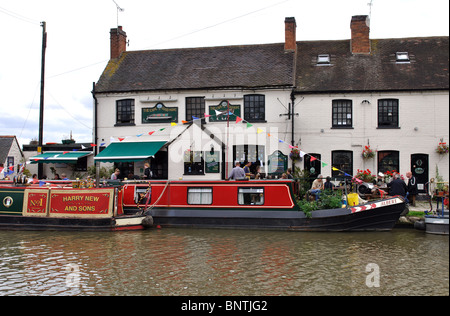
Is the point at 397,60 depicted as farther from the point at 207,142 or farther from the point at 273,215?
the point at 273,215

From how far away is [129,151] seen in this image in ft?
66.6

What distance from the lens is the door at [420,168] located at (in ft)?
60.2

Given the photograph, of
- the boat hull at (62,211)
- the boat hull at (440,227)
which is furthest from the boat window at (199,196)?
the boat hull at (440,227)

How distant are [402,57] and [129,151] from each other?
13.7 m

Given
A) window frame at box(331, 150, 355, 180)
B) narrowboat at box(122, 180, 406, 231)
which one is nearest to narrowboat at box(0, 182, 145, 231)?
narrowboat at box(122, 180, 406, 231)

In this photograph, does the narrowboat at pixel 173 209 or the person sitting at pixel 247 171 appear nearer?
the narrowboat at pixel 173 209

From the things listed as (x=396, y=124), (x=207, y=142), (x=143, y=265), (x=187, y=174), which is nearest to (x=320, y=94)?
(x=396, y=124)

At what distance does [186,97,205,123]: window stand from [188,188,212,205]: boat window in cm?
666

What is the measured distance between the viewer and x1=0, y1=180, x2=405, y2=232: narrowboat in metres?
13.8

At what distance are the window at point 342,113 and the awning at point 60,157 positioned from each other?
40.6ft

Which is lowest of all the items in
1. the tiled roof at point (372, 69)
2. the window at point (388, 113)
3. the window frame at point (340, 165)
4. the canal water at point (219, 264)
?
the canal water at point (219, 264)

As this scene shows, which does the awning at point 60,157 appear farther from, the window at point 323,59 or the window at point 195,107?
the window at point 323,59

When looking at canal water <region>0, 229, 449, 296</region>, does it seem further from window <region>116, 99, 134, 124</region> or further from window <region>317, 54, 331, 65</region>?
window <region>317, 54, 331, 65</region>

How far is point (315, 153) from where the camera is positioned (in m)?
19.6
